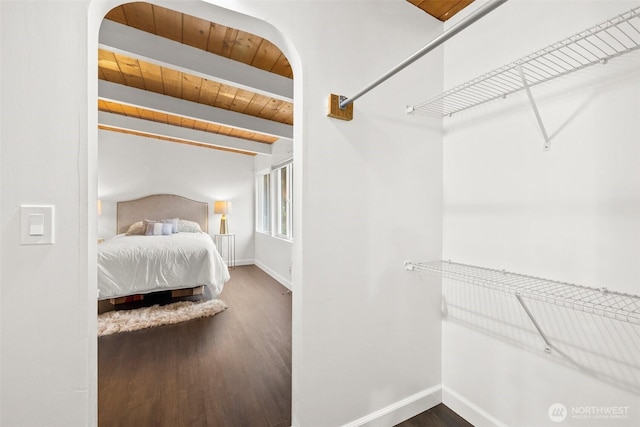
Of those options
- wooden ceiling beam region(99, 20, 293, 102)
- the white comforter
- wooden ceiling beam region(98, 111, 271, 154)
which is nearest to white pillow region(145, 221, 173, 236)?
the white comforter

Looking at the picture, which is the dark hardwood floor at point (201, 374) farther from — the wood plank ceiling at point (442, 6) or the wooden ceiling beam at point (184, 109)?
the wood plank ceiling at point (442, 6)

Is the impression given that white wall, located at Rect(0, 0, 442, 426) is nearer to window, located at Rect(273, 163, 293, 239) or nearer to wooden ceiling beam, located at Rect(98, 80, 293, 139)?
wooden ceiling beam, located at Rect(98, 80, 293, 139)

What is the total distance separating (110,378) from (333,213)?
2.03 meters

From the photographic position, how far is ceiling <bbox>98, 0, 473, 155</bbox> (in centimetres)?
190

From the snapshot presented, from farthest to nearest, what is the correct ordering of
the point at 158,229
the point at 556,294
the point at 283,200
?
the point at 283,200
the point at 158,229
the point at 556,294

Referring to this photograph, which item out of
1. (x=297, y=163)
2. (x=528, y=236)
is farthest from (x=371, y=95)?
(x=528, y=236)

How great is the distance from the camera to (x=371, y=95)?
1.45 m

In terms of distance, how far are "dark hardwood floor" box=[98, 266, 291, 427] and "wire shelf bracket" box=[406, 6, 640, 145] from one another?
1966mm

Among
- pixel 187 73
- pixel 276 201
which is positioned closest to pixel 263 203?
pixel 276 201

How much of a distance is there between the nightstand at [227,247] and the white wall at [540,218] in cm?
494

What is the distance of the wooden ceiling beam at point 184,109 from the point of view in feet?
9.93

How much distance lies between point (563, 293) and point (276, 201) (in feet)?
14.9

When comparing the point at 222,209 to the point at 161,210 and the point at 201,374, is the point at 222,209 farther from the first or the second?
the point at 201,374

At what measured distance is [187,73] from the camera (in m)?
2.38
